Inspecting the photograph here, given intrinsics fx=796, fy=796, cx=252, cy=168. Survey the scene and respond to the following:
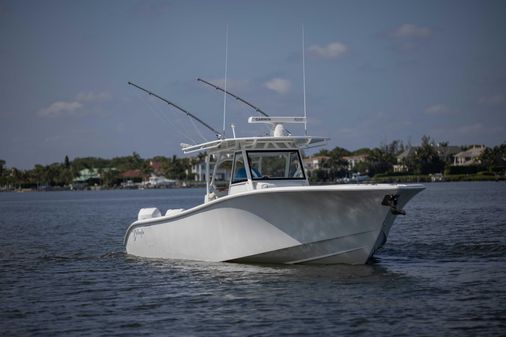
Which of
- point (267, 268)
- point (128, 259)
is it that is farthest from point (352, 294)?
point (128, 259)

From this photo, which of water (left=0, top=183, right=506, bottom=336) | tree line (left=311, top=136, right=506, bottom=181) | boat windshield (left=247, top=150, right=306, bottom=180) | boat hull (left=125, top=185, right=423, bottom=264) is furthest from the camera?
tree line (left=311, top=136, right=506, bottom=181)

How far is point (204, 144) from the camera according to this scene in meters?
20.3

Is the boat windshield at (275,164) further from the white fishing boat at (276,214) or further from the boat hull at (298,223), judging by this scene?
the boat hull at (298,223)

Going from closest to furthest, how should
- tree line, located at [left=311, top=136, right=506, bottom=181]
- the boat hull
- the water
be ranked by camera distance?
the water, the boat hull, tree line, located at [left=311, top=136, right=506, bottom=181]

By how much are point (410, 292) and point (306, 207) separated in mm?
3047

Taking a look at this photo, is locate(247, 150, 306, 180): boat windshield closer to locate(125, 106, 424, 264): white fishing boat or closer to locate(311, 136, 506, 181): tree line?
locate(125, 106, 424, 264): white fishing boat

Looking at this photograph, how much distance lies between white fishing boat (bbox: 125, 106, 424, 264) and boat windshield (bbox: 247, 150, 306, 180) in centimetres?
2

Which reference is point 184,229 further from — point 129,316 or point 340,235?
point 129,316

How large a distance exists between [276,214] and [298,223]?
1.71ft

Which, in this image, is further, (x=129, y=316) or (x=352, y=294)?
(x=352, y=294)

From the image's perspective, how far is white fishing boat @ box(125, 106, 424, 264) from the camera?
1709cm

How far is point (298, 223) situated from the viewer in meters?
17.5

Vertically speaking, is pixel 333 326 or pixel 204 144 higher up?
pixel 204 144

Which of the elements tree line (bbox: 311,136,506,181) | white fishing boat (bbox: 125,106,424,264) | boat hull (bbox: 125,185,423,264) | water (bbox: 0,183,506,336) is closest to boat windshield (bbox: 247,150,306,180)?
white fishing boat (bbox: 125,106,424,264)
